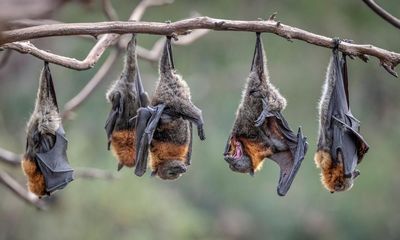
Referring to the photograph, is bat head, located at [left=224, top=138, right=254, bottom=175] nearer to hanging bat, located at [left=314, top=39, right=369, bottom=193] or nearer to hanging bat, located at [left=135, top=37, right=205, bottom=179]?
hanging bat, located at [left=135, top=37, right=205, bottom=179]

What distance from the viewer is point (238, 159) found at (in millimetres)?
4605

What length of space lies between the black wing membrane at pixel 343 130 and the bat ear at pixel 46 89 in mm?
1680

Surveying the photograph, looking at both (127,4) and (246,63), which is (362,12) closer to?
(246,63)

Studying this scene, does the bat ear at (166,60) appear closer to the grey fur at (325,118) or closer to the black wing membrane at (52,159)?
the black wing membrane at (52,159)

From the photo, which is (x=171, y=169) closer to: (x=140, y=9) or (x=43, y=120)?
(x=43, y=120)

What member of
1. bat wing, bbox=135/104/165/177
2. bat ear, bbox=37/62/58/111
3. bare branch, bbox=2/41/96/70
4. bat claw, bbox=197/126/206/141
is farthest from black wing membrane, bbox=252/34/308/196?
bat ear, bbox=37/62/58/111

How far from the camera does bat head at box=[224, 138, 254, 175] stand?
4.60 metres

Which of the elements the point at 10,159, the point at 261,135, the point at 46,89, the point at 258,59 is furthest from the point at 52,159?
the point at 10,159

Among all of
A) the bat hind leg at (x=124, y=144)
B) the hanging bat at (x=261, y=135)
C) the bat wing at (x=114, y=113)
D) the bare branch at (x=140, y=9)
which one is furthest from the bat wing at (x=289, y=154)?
the bare branch at (x=140, y=9)

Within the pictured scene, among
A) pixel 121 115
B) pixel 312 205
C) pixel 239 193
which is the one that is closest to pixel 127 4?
pixel 239 193

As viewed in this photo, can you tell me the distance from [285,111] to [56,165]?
43.4 feet

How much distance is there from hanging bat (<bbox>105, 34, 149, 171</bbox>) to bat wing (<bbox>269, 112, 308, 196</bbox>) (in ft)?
3.16

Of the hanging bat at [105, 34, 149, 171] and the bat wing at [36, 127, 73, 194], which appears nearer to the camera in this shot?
the bat wing at [36, 127, 73, 194]

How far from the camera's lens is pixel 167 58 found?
15.0 ft
